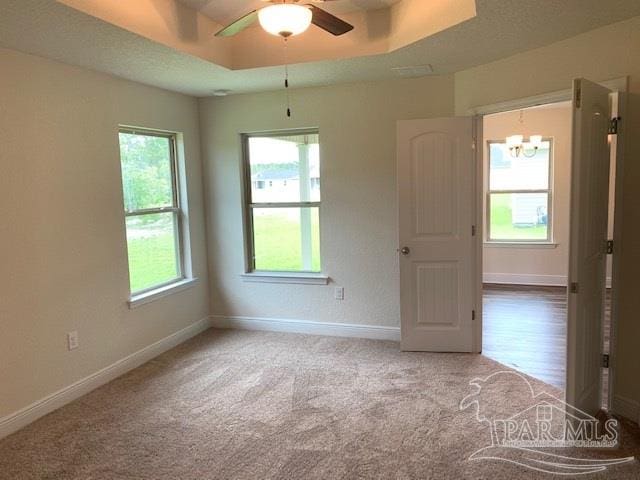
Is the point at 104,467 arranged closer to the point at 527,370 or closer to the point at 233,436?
the point at 233,436

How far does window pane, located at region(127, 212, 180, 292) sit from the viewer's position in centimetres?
415

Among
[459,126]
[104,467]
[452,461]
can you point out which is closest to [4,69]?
[104,467]

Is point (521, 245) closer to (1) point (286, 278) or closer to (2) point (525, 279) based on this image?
(2) point (525, 279)

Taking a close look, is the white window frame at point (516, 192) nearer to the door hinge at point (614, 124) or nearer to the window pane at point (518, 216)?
the window pane at point (518, 216)

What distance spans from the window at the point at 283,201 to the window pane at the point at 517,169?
3.45 metres

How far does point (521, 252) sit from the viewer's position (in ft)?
22.7

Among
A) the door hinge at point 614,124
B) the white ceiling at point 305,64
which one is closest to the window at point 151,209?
the white ceiling at point 305,64

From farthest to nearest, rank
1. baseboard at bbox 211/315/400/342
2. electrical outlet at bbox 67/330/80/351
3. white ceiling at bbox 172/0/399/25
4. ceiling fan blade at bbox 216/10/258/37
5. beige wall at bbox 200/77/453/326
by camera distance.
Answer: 1. baseboard at bbox 211/315/400/342
2. beige wall at bbox 200/77/453/326
3. electrical outlet at bbox 67/330/80/351
4. white ceiling at bbox 172/0/399/25
5. ceiling fan blade at bbox 216/10/258/37

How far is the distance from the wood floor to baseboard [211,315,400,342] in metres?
0.92

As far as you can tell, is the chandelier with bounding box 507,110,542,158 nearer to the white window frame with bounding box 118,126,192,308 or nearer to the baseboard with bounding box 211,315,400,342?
the baseboard with bounding box 211,315,400,342

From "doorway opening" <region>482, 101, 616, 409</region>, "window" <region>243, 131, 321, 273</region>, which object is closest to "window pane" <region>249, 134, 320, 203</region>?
"window" <region>243, 131, 321, 273</region>

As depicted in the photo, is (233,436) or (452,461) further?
(233,436)

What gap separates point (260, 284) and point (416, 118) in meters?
2.21

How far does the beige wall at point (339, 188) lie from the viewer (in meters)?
4.31
